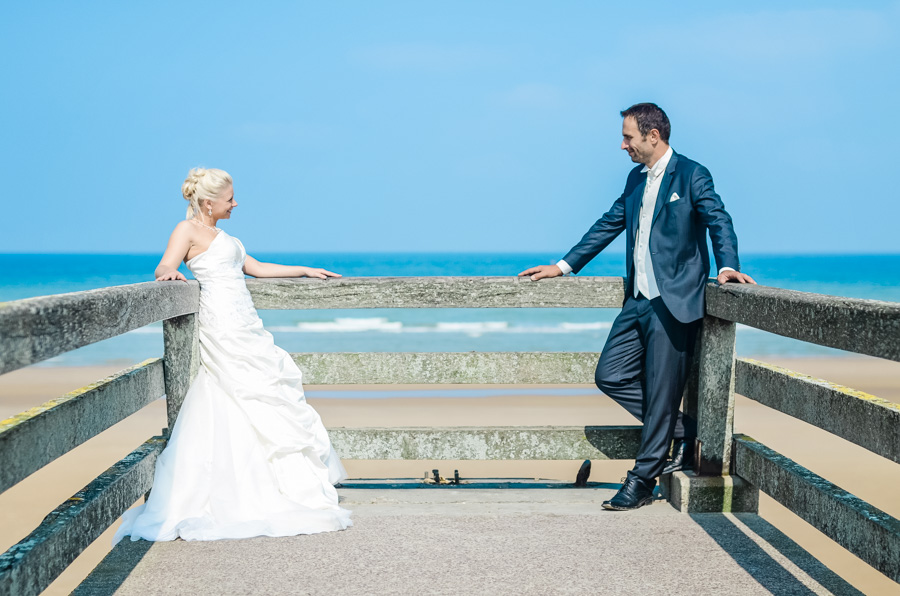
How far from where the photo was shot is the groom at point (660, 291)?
12.4ft

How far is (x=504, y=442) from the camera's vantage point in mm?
4078

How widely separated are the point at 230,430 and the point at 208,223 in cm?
111

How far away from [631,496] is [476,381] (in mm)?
920

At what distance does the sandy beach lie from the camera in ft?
21.7

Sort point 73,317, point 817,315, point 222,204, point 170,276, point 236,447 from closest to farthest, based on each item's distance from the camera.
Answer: point 73,317, point 817,315, point 236,447, point 170,276, point 222,204

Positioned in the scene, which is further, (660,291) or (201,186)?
(201,186)

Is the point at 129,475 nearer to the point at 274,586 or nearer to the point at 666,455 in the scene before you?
the point at 274,586

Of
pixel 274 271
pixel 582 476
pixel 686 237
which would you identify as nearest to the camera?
pixel 686 237

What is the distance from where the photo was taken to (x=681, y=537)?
3.37m

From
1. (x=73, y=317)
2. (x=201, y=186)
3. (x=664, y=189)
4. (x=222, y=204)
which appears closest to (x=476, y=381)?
(x=664, y=189)

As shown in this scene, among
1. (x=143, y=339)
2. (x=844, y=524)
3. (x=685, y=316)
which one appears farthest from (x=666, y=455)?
(x=143, y=339)

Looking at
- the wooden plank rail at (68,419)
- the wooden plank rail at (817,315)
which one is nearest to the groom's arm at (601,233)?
the wooden plank rail at (817,315)

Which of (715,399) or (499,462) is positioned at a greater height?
(715,399)

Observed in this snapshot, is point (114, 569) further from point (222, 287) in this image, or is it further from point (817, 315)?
point (817, 315)
